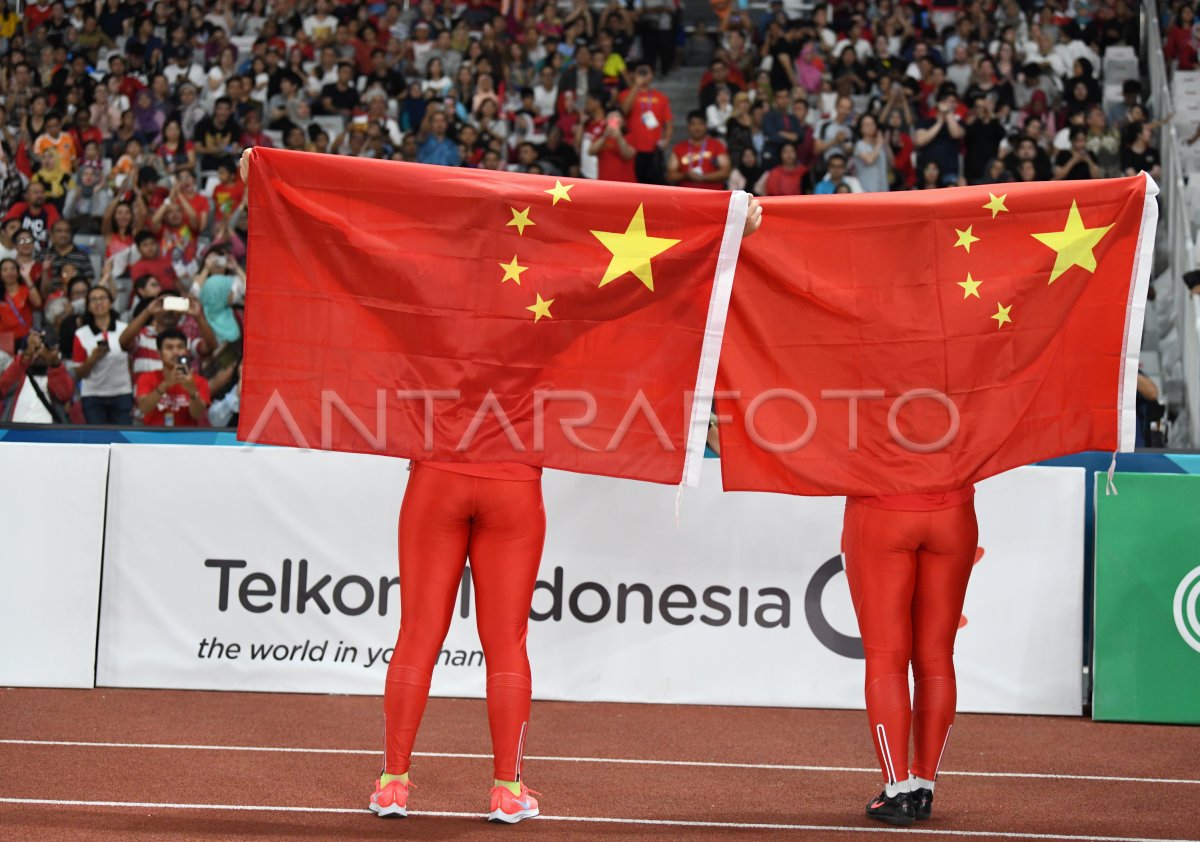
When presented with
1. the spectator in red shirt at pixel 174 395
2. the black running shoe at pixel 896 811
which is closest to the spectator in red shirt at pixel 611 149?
the spectator in red shirt at pixel 174 395

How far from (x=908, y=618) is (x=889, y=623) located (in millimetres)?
99

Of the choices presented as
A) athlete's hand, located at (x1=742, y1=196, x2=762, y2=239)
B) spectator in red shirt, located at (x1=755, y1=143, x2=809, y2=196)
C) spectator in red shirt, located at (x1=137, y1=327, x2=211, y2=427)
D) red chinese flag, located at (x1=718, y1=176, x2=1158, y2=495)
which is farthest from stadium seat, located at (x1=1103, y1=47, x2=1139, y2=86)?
athlete's hand, located at (x1=742, y1=196, x2=762, y2=239)

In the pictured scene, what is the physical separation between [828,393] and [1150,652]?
3.31m

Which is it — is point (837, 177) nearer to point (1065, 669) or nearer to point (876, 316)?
point (1065, 669)

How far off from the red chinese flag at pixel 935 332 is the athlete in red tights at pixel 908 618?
134 millimetres

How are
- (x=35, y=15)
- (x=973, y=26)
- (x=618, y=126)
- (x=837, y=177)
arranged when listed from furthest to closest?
1. (x=35, y=15)
2. (x=973, y=26)
3. (x=618, y=126)
4. (x=837, y=177)

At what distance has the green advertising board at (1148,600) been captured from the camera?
7719 mm

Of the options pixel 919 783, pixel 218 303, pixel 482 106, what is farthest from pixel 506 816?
pixel 482 106

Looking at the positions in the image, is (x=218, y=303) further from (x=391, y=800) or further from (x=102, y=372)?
(x=391, y=800)

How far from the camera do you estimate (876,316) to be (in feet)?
18.0

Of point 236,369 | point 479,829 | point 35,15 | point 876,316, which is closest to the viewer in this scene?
point 479,829

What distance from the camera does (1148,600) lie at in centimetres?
777

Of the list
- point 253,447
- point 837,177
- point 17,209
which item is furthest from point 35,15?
point 253,447

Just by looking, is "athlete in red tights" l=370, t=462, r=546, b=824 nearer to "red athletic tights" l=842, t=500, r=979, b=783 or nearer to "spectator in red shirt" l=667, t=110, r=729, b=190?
"red athletic tights" l=842, t=500, r=979, b=783
